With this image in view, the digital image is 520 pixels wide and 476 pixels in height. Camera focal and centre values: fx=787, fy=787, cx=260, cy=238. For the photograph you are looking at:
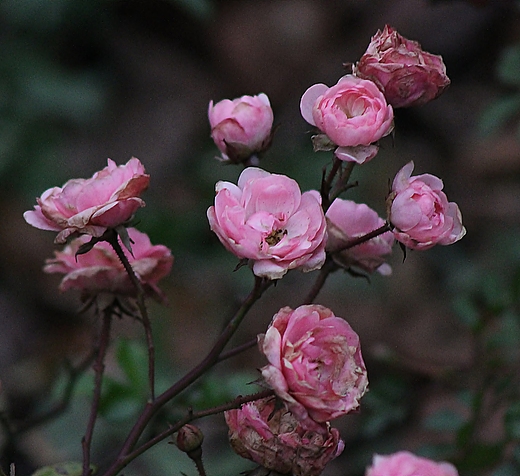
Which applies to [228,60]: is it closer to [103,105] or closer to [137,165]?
[103,105]

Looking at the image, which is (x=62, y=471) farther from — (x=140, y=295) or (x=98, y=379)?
(x=140, y=295)

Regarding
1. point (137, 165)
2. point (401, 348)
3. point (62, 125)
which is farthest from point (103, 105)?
point (137, 165)

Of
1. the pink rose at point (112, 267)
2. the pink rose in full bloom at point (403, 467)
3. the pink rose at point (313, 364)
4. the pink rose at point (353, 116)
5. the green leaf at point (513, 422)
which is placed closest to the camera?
the pink rose at point (313, 364)

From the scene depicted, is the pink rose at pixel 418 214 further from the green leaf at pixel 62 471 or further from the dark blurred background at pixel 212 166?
the dark blurred background at pixel 212 166

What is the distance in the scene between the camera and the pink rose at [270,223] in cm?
98

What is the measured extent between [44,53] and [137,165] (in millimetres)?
2384

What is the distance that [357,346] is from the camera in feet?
3.26

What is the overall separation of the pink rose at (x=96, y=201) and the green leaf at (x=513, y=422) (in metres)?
0.89

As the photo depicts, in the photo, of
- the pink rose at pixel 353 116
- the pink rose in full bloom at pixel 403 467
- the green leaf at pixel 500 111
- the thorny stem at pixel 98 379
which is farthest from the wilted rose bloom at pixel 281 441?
the green leaf at pixel 500 111

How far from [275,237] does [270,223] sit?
0.02 m

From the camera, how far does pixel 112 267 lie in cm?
125

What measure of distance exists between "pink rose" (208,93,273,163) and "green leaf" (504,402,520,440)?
2.50 feet

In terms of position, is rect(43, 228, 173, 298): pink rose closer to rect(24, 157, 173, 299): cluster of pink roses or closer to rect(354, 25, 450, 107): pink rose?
rect(24, 157, 173, 299): cluster of pink roses

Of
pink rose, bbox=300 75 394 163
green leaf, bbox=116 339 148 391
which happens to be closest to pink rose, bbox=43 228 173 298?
pink rose, bbox=300 75 394 163
